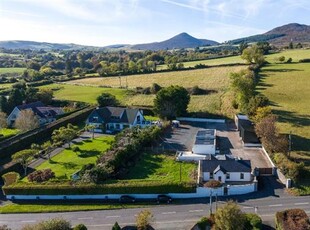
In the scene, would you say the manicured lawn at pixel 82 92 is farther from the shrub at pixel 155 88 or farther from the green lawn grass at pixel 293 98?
the green lawn grass at pixel 293 98

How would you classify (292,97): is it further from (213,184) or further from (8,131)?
(8,131)

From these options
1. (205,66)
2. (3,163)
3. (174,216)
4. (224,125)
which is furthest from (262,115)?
(205,66)

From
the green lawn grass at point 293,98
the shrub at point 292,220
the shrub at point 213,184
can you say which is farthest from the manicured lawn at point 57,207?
the green lawn grass at point 293,98

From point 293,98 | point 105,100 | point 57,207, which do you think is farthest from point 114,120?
point 293,98

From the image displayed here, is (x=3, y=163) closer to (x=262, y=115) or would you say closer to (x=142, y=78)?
(x=262, y=115)

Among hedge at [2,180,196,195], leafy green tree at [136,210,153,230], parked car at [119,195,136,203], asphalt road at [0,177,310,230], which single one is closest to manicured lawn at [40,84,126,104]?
hedge at [2,180,196,195]

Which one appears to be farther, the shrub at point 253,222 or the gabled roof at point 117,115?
the gabled roof at point 117,115

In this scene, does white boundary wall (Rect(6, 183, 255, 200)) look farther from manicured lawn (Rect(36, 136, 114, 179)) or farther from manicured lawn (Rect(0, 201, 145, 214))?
manicured lawn (Rect(36, 136, 114, 179))
